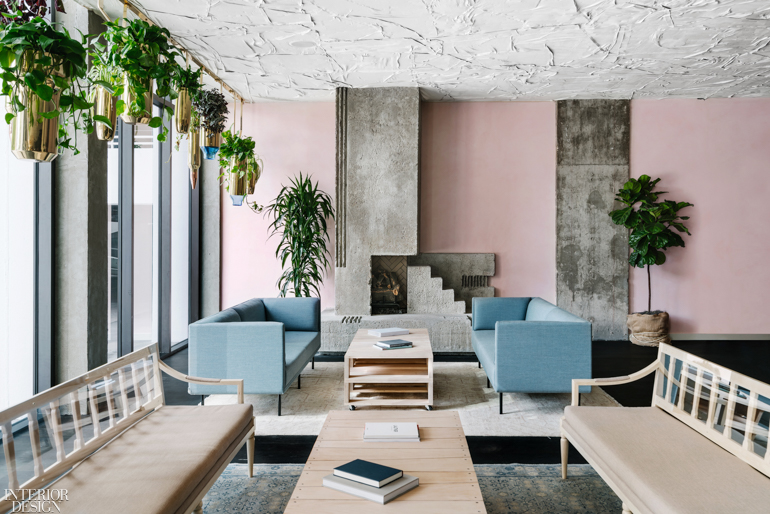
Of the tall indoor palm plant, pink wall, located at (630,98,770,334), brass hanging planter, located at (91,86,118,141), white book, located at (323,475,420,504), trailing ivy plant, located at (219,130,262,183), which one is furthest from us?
pink wall, located at (630,98,770,334)

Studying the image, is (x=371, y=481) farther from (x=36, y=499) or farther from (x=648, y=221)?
(x=648, y=221)

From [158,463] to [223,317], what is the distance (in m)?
1.95

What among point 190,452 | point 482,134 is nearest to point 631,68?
point 482,134

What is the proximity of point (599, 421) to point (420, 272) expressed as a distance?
3794 mm

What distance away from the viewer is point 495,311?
4.86m

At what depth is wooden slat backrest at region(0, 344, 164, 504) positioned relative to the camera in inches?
66.1

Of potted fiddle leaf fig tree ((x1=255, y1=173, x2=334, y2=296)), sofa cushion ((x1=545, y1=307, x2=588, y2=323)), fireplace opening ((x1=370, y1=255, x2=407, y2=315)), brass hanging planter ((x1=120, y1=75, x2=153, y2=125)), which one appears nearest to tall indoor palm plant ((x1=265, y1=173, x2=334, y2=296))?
potted fiddle leaf fig tree ((x1=255, y1=173, x2=334, y2=296))

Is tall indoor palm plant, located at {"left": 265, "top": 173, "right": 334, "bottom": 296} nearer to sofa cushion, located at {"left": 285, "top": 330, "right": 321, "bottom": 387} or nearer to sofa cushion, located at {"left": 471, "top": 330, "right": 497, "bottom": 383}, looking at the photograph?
sofa cushion, located at {"left": 285, "top": 330, "right": 321, "bottom": 387}

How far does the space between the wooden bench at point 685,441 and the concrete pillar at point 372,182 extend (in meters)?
3.44

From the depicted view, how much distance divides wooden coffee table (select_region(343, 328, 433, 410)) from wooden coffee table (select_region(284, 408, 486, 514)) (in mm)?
1087

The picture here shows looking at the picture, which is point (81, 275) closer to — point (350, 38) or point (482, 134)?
point (350, 38)

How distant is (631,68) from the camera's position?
503 centimetres

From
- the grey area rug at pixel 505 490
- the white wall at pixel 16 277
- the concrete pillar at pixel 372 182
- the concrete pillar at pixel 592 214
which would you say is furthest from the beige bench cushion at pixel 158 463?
the concrete pillar at pixel 592 214

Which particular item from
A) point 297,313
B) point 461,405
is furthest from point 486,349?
point 297,313
